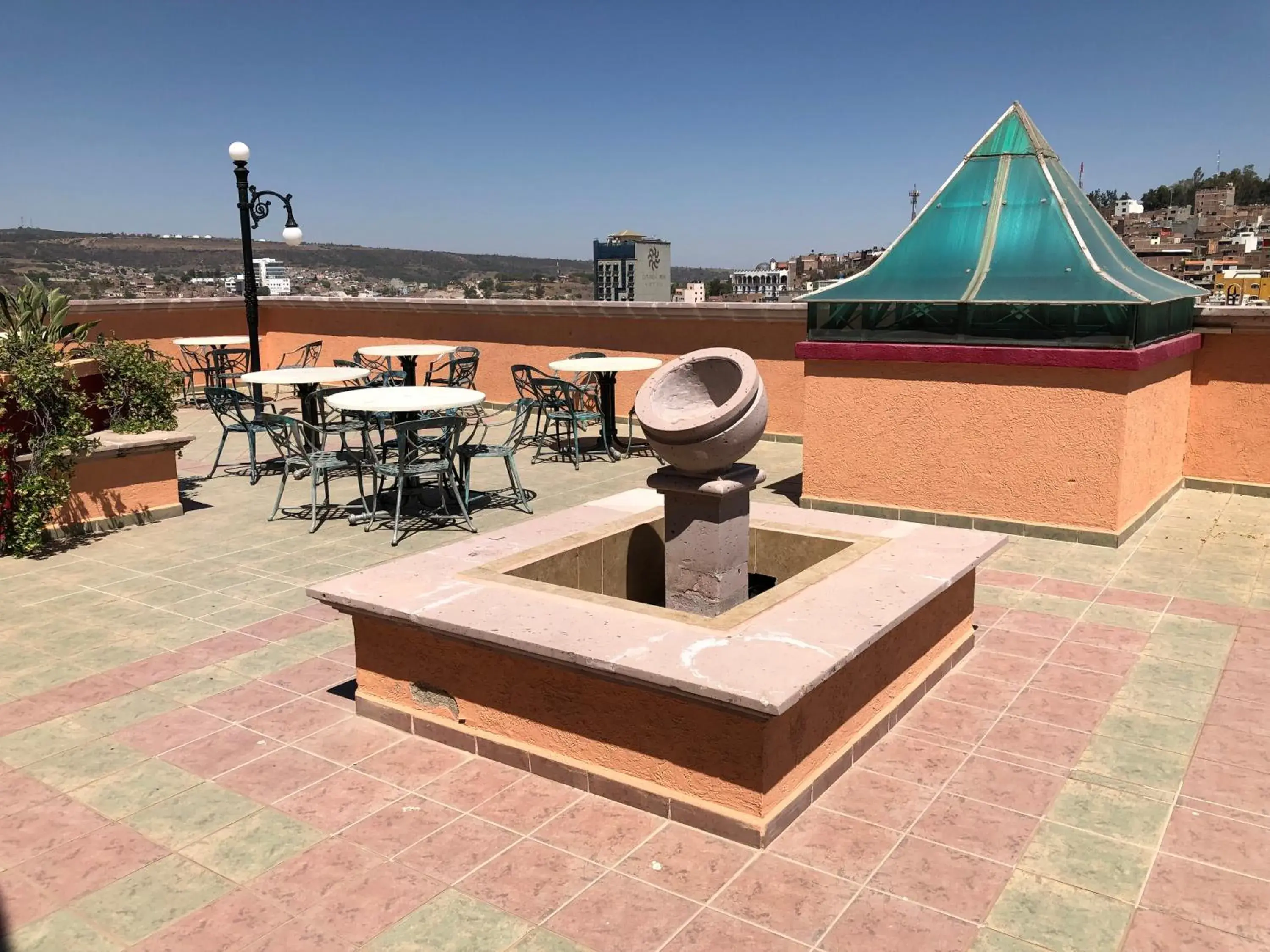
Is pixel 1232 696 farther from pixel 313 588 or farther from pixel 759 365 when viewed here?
pixel 759 365

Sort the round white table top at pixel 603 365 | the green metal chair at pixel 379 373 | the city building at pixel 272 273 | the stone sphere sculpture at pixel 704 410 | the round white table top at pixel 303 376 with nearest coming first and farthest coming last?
1. the stone sphere sculpture at pixel 704 410
2. the round white table top at pixel 303 376
3. the round white table top at pixel 603 365
4. the green metal chair at pixel 379 373
5. the city building at pixel 272 273

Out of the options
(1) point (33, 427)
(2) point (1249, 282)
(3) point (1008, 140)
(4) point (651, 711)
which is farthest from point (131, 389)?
(2) point (1249, 282)

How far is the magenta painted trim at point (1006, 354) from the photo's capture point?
6.66m

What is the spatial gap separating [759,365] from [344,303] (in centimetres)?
743

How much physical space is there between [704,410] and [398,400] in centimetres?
347

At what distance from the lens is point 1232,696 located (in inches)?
171

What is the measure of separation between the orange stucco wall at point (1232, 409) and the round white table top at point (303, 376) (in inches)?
293

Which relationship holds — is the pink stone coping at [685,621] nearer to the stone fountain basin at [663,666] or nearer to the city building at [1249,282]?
the stone fountain basin at [663,666]

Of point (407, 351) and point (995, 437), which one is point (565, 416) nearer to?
point (407, 351)

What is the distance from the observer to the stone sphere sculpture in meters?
4.16

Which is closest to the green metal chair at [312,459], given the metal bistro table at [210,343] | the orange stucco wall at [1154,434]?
the metal bistro table at [210,343]

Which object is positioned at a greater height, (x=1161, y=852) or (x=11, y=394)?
(x=11, y=394)

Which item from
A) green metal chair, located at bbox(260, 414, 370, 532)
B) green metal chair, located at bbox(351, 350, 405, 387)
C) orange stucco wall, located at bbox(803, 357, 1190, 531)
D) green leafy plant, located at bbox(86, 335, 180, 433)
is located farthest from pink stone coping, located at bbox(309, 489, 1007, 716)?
green metal chair, located at bbox(351, 350, 405, 387)

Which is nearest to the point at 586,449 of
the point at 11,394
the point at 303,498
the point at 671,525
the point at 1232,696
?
the point at 303,498
